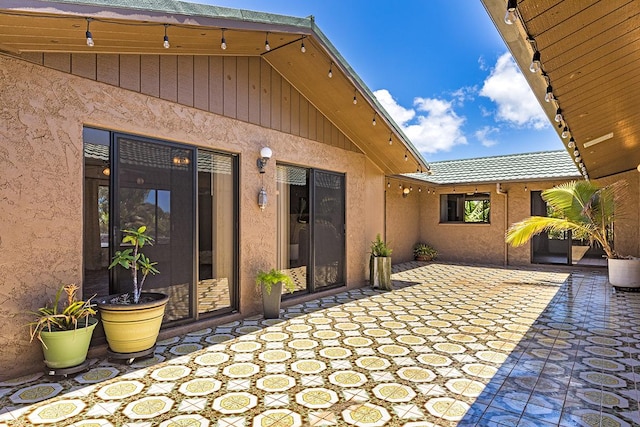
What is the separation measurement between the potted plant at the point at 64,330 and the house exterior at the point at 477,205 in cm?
867

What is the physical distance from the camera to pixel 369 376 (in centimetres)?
347

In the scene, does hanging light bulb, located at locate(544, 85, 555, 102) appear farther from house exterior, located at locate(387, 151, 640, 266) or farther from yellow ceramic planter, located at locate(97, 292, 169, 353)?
house exterior, located at locate(387, 151, 640, 266)

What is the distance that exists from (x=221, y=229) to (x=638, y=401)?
491 centimetres

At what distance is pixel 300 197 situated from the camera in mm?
6883

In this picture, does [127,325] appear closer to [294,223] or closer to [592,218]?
[294,223]

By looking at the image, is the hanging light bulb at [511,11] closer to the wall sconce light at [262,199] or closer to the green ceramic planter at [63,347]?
the wall sconce light at [262,199]

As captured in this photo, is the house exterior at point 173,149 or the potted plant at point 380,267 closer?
the house exterior at point 173,149

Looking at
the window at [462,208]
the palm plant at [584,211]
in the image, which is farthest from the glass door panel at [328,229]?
the window at [462,208]

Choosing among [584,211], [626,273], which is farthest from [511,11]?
[626,273]

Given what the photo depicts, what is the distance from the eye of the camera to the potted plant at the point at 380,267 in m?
7.84

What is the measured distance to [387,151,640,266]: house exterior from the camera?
38.7 ft

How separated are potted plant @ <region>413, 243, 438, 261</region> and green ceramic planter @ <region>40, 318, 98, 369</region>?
37.2ft

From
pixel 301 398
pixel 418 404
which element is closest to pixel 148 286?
pixel 301 398

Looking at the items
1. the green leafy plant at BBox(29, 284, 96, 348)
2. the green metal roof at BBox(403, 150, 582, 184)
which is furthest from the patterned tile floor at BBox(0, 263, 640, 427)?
the green metal roof at BBox(403, 150, 582, 184)
